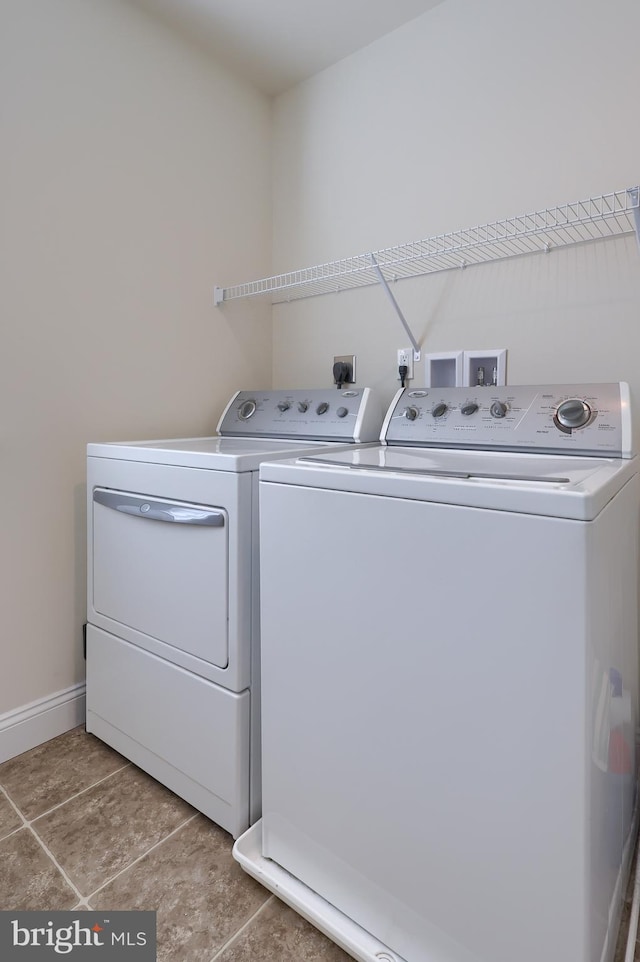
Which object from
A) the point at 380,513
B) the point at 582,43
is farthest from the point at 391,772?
the point at 582,43

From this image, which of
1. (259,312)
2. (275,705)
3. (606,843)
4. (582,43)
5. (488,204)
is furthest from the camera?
(259,312)

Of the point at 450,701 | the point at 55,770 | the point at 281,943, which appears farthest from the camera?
the point at 55,770

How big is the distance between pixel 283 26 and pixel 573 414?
1.76 metres

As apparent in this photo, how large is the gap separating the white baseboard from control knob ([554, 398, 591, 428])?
5.47ft

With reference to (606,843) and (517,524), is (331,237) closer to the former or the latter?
(517,524)

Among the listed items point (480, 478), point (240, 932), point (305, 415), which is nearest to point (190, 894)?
point (240, 932)

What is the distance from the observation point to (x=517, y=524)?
77cm

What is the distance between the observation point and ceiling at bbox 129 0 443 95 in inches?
Result: 71.5

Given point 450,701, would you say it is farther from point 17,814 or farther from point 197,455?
point 17,814

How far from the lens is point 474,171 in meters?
1.74

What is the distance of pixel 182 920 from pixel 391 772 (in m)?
0.55

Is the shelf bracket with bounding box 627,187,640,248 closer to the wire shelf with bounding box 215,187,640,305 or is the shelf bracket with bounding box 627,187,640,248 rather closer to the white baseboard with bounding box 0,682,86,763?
the wire shelf with bounding box 215,187,640,305

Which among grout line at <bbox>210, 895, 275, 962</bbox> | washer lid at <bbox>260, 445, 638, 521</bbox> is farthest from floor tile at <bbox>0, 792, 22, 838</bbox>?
washer lid at <bbox>260, 445, 638, 521</bbox>

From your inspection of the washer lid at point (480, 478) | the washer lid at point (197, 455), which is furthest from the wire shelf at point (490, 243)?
the washer lid at point (197, 455)
